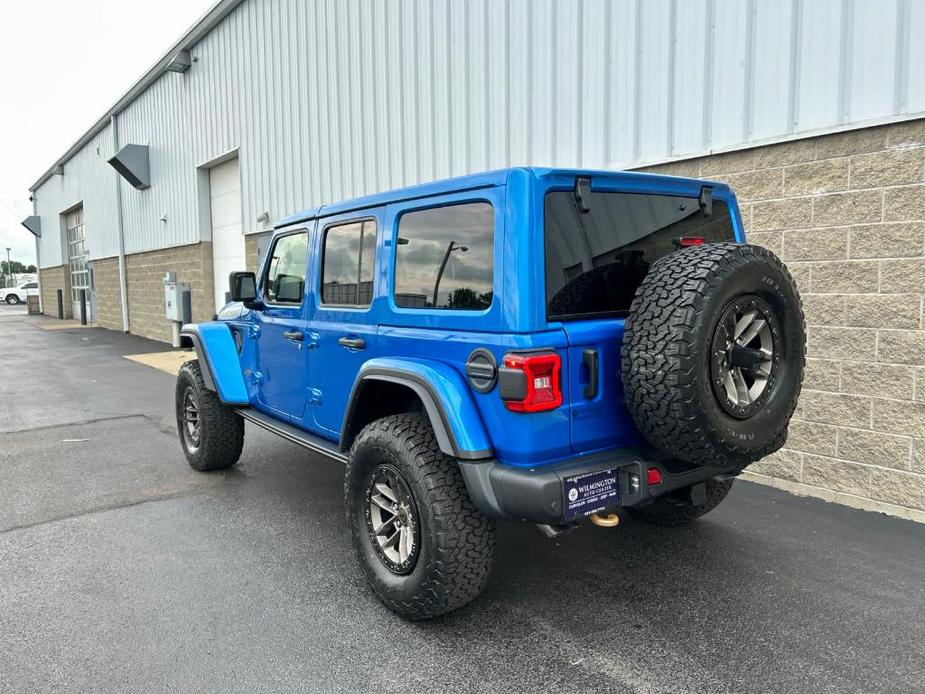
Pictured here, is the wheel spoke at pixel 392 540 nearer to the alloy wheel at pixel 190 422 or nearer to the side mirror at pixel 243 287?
the side mirror at pixel 243 287

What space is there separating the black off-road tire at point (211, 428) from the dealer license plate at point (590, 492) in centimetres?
348

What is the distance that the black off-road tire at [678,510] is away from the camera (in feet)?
12.7

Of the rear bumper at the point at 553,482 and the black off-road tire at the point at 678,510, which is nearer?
the rear bumper at the point at 553,482

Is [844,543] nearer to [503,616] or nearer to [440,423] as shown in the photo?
[503,616]

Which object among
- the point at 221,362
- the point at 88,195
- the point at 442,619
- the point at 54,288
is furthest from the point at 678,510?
the point at 54,288

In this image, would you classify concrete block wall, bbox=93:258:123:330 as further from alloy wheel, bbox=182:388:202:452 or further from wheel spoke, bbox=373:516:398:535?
wheel spoke, bbox=373:516:398:535

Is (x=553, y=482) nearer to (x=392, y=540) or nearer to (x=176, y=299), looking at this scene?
(x=392, y=540)

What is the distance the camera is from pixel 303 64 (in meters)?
10.7

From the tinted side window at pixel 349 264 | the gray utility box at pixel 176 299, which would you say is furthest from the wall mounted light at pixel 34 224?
the tinted side window at pixel 349 264

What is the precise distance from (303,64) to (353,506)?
936 centimetres

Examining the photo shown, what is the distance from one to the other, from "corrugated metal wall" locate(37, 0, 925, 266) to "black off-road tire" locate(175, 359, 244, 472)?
154 inches

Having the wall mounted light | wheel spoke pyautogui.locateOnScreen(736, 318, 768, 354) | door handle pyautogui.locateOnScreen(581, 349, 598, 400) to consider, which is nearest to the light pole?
door handle pyautogui.locateOnScreen(581, 349, 598, 400)

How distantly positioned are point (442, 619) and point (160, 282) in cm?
1648

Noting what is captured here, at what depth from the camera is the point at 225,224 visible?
14.1 meters
